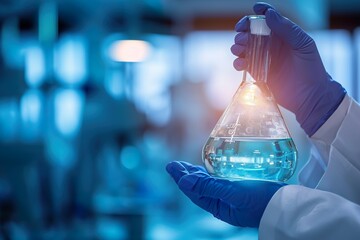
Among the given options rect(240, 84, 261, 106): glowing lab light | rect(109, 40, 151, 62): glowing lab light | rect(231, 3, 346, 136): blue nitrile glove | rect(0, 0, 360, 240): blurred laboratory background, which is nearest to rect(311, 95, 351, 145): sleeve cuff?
rect(231, 3, 346, 136): blue nitrile glove

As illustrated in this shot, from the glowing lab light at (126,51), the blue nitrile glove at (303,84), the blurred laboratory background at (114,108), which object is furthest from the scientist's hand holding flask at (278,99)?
the glowing lab light at (126,51)

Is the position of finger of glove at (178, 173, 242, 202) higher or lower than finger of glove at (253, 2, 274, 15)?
lower

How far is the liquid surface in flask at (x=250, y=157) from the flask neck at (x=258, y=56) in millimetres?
121

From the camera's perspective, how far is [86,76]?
3453 mm

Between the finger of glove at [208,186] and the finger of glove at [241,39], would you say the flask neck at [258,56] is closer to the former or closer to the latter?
the finger of glove at [241,39]

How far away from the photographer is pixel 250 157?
0.87 meters

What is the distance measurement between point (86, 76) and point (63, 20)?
11.4ft

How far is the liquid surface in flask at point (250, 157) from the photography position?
87cm

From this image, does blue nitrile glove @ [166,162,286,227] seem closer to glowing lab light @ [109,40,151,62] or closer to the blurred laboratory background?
the blurred laboratory background

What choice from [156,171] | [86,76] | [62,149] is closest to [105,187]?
[62,149]

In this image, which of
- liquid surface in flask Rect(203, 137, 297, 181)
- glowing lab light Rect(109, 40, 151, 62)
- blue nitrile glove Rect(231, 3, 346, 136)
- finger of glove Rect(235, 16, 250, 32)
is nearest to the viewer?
liquid surface in flask Rect(203, 137, 297, 181)

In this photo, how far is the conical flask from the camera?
88cm

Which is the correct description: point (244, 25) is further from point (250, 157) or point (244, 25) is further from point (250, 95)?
point (250, 157)

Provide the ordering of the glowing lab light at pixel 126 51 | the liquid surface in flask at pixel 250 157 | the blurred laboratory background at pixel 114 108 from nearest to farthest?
the liquid surface in flask at pixel 250 157
the blurred laboratory background at pixel 114 108
the glowing lab light at pixel 126 51
